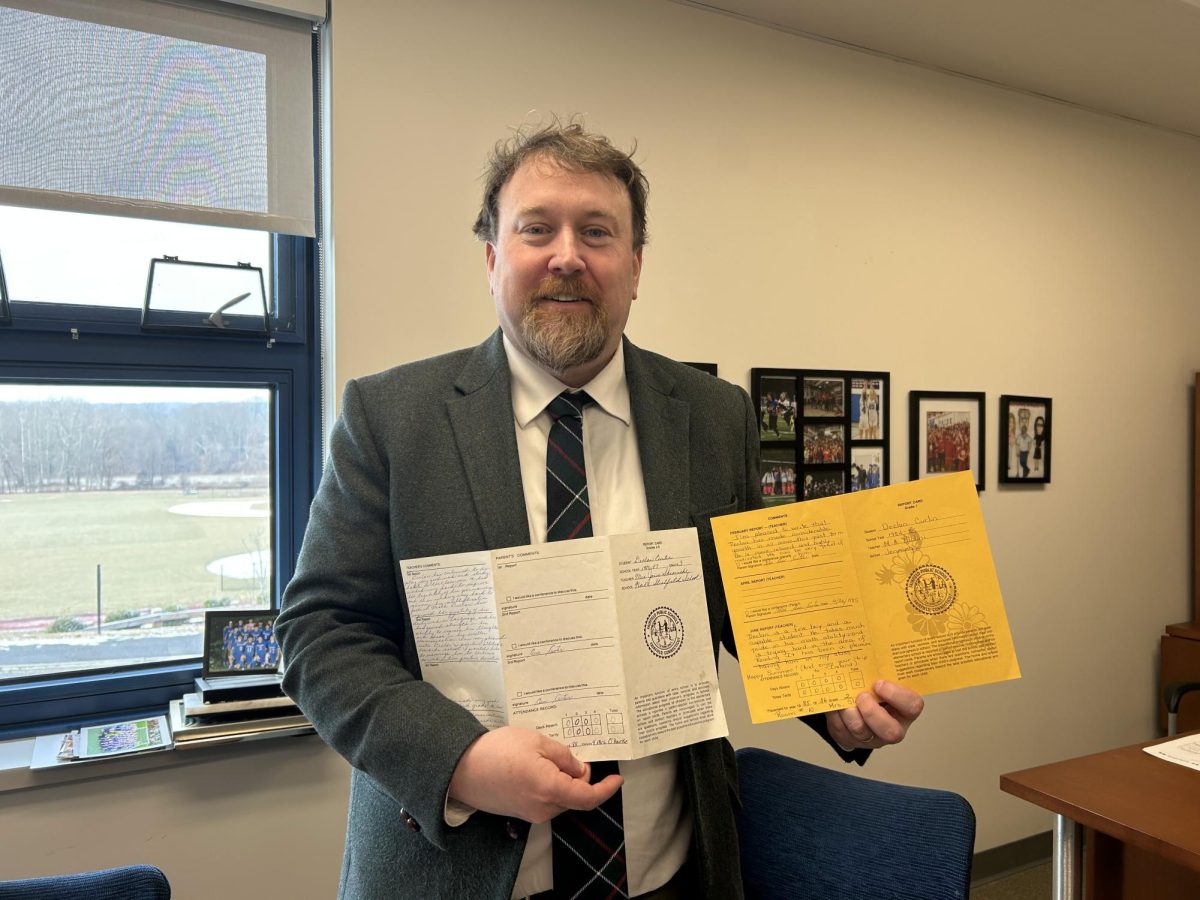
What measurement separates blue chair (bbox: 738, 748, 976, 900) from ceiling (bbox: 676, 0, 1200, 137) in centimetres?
240

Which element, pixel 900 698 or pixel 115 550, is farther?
pixel 115 550

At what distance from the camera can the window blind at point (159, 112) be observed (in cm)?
195

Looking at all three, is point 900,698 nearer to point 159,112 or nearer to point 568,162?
point 568,162

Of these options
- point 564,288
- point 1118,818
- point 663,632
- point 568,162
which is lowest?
point 1118,818

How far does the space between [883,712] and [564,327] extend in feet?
2.28

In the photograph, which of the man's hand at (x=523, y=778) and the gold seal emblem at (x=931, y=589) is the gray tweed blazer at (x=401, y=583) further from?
the gold seal emblem at (x=931, y=589)

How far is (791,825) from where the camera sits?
1580mm

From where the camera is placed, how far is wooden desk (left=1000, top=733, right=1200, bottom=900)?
1.67m

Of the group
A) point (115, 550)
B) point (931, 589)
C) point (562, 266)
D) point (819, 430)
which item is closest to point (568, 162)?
point (562, 266)

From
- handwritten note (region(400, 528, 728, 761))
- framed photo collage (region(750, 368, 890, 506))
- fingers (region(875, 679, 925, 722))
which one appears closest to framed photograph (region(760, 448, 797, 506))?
framed photo collage (region(750, 368, 890, 506))

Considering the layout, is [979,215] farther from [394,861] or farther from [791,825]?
[394,861]

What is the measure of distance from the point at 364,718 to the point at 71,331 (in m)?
1.62

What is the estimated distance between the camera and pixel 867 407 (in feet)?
10.1

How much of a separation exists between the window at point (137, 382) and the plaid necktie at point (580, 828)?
4.63 ft
